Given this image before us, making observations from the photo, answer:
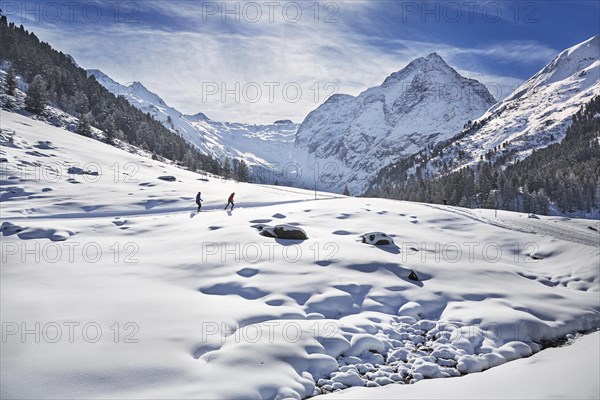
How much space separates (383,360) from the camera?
10.5m

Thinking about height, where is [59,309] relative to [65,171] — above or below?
below

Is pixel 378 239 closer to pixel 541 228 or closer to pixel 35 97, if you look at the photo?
pixel 541 228

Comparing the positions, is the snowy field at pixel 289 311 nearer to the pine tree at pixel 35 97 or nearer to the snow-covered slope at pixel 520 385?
the snow-covered slope at pixel 520 385

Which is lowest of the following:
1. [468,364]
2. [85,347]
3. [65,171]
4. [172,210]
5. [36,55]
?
[468,364]

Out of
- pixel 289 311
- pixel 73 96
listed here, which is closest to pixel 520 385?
pixel 289 311

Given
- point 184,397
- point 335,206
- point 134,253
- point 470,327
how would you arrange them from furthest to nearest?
point 335,206, point 134,253, point 470,327, point 184,397

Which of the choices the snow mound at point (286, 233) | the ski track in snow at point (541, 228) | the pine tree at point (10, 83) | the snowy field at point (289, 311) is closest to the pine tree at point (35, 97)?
the pine tree at point (10, 83)

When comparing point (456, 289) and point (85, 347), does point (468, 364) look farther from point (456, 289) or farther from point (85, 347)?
point (85, 347)

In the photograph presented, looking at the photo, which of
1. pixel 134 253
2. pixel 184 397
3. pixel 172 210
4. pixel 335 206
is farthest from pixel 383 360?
pixel 172 210

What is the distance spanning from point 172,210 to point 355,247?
842 inches

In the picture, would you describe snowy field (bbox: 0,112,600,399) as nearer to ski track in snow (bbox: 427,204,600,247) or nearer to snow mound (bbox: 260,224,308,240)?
snow mound (bbox: 260,224,308,240)

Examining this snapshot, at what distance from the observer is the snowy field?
852 cm

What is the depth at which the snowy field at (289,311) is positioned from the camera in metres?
8.52

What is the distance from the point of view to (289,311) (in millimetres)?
12273
